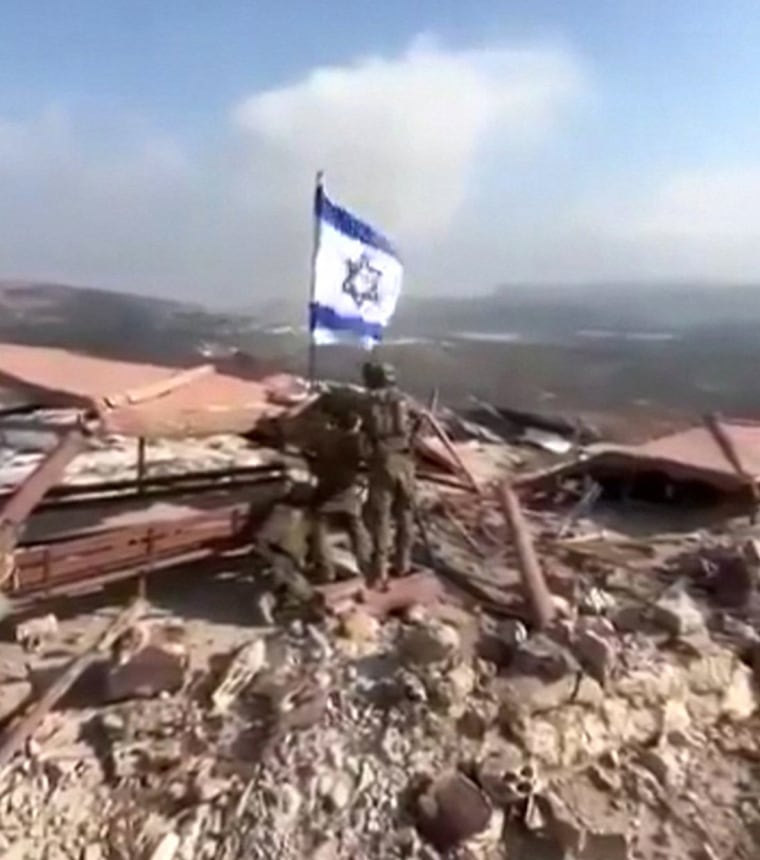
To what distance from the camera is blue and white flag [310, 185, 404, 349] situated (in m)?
7.48

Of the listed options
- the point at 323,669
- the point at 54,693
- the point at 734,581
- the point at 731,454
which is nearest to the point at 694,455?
the point at 731,454

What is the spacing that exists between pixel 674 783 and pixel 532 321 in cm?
2587

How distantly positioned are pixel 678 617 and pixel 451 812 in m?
2.24

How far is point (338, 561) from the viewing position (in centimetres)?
706

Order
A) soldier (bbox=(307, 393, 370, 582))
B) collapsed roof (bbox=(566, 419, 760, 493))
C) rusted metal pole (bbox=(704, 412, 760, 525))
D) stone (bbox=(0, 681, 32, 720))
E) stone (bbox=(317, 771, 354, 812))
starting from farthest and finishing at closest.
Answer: collapsed roof (bbox=(566, 419, 760, 493)) < rusted metal pole (bbox=(704, 412, 760, 525)) < soldier (bbox=(307, 393, 370, 582)) < stone (bbox=(0, 681, 32, 720)) < stone (bbox=(317, 771, 354, 812))

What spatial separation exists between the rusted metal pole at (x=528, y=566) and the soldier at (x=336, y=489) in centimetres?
96

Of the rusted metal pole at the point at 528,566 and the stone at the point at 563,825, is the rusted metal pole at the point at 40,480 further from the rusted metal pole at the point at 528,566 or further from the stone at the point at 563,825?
the stone at the point at 563,825

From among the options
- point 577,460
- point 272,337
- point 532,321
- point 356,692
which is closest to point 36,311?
point 272,337

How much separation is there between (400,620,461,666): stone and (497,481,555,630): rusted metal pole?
0.62 m

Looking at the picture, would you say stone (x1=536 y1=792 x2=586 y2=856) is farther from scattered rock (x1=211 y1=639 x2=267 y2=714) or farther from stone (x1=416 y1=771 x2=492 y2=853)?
scattered rock (x1=211 y1=639 x2=267 y2=714)

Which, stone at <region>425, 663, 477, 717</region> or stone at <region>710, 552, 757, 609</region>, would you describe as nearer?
stone at <region>425, 663, 477, 717</region>

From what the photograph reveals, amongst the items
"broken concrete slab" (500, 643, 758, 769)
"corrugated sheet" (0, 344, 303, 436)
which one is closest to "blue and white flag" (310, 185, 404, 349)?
"corrugated sheet" (0, 344, 303, 436)

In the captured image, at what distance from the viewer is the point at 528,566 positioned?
7219mm

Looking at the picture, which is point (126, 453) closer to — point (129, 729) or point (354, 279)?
point (354, 279)
